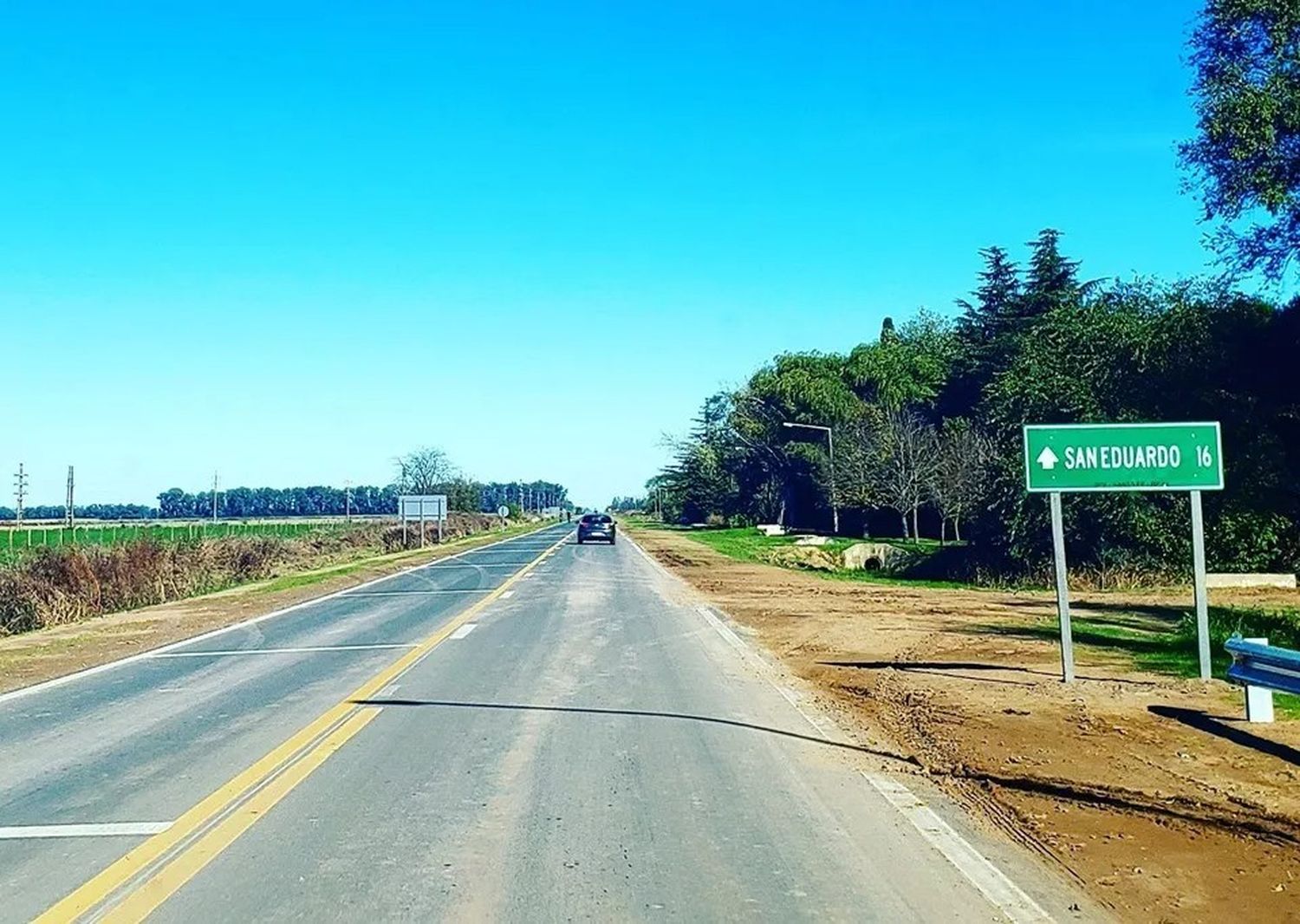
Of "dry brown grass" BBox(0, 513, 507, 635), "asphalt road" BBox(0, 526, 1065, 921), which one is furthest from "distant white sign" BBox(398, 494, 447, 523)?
"asphalt road" BBox(0, 526, 1065, 921)

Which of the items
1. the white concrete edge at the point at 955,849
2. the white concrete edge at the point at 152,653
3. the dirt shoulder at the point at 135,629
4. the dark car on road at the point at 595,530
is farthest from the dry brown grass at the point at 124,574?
the white concrete edge at the point at 955,849

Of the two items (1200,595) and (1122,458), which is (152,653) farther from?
(1200,595)

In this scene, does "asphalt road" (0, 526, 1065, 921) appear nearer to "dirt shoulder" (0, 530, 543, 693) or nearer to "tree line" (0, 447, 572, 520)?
"dirt shoulder" (0, 530, 543, 693)

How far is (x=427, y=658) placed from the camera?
15070 mm

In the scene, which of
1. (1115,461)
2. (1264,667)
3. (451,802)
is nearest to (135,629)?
(451,802)

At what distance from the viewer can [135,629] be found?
21.2 metres

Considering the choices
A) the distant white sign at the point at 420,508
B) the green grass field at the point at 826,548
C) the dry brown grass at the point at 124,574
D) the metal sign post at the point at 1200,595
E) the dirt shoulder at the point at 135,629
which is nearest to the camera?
the metal sign post at the point at 1200,595

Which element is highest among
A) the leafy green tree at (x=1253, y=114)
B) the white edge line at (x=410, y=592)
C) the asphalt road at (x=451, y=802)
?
the leafy green tree at (x=1253, y=114)

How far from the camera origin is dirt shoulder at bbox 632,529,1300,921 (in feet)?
20.1

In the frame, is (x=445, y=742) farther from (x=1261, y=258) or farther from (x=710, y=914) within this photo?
(x=1261, y=258)

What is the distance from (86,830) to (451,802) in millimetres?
2063

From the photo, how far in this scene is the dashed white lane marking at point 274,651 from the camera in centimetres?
1616

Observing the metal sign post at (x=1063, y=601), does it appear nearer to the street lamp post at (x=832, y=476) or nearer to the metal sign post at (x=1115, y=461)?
the metal sign post at (x=1115, y=461)

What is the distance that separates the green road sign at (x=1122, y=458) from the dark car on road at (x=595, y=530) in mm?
52166
